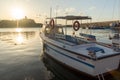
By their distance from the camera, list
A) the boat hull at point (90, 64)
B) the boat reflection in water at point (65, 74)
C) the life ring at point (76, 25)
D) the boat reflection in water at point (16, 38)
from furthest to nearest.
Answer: the boat reflection in water at point (16, 38)
the life ring at point (76, 25)
the boat reflection in water at point (65, 74)
the boat hull at point (90, 64)

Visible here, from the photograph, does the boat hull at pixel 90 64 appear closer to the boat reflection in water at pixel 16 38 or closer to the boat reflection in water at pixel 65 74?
the boat reflection in water at pixel 65 74

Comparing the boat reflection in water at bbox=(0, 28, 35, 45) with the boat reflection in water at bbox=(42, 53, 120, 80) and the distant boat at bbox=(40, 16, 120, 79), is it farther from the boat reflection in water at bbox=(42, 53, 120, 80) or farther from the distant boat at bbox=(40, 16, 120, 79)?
the distant boat at bbox=(40, 16, 120, 79)

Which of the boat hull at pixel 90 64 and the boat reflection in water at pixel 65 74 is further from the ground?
the boat hull at pixel 90 64

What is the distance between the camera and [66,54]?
13297 mm

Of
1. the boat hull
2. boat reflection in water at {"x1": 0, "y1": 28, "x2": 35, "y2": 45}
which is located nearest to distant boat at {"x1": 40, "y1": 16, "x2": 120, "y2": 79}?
the boat hull

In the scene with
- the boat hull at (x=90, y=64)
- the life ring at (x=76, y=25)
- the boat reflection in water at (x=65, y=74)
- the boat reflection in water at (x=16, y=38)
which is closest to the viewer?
the boat hull at (x=90, y=64)

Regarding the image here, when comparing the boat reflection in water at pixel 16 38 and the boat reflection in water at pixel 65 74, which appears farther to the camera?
the boat reflection in water at pixel 16 38

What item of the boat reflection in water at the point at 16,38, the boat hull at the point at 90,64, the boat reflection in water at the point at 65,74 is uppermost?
the boat hull at the point at 90,64

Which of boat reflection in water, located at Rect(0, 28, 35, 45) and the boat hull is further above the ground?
the boat hull

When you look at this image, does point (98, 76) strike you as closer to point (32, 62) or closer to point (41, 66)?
point (41, 66)

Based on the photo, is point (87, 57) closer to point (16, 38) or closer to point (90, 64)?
point (90, 64)

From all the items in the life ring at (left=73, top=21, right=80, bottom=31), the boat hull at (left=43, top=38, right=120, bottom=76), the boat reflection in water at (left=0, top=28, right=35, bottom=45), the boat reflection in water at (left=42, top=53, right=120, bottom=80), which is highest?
the life ring at (left=73, top=21, right=80, bottom=31)

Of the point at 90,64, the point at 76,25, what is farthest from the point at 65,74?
the point at 76,25

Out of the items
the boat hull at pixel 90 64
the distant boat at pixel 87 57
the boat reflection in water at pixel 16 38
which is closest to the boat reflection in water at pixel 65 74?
the distant boat at pixel 87 57
